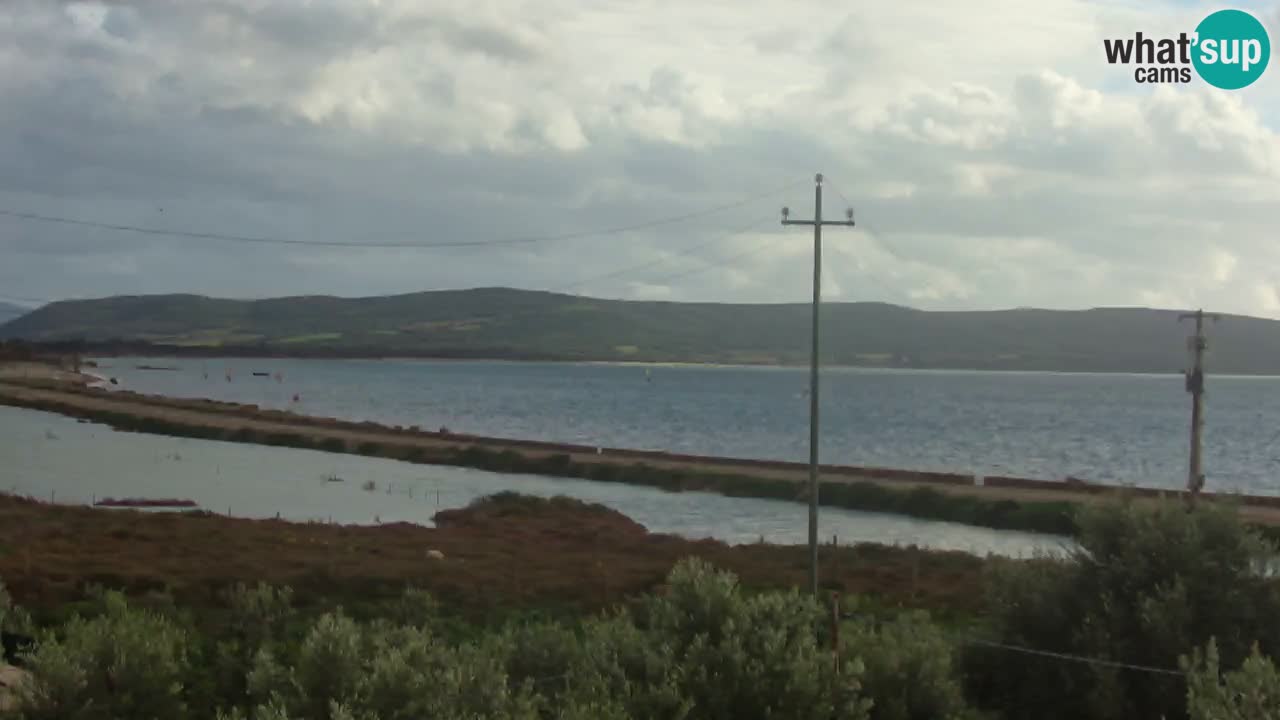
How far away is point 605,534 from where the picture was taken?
179 ft

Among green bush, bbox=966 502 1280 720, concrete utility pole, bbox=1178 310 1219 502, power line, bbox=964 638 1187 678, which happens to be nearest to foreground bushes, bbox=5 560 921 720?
power line, bbox=964 638 1187 678

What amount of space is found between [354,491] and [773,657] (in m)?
59.0

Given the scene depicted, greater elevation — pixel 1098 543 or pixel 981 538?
pixel 1098 543

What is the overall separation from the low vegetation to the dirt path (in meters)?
39.2

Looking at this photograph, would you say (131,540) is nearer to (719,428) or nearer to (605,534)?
(605,534)

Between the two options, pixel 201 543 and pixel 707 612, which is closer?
pixel 707 612

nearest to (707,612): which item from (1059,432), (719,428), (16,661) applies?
(16,661)

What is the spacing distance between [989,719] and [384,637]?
10591 millimetres

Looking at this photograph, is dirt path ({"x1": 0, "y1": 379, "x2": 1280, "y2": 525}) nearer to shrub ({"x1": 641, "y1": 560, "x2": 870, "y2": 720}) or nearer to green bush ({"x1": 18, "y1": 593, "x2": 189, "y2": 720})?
shrub ({"x1": 641, "y1": 560, "x2": 870, "y2": 720})

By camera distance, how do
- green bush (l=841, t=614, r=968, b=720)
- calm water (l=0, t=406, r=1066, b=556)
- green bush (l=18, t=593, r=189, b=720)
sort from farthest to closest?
calm water (l=0, t=406, r=1066, b=556)
green bush (l=841, t=614, r=968, b=720)
green bush (l=18, t=593, r=189, b=720)

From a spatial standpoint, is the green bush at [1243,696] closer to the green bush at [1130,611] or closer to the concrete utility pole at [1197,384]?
the green bush at [1130,611]

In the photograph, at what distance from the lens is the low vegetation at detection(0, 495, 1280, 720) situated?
571 inches

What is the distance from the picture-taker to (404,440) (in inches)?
4094

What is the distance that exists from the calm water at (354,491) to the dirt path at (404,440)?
17.4ft
